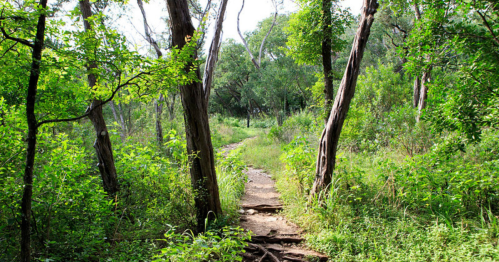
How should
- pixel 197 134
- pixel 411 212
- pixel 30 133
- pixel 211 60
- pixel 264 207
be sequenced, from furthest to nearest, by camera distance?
pixel 264 207 → pixel 211 60 → pixel 411 212 → pixel 197 134 → pixel 30 133

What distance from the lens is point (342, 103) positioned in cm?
403

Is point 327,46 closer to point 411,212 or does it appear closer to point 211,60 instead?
point 211,60

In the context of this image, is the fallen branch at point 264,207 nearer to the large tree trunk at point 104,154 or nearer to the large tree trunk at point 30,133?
the large tree trunk at point 104,154

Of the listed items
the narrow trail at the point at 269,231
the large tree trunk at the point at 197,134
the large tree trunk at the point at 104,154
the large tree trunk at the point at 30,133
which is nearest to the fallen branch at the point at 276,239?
the narrow trail at the point at 269,231

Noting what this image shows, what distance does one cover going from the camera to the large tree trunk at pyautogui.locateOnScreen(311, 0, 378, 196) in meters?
3.90

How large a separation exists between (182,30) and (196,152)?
163cm

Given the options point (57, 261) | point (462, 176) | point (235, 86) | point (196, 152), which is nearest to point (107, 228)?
point (57, 261)

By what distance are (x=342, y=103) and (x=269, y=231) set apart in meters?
2.35

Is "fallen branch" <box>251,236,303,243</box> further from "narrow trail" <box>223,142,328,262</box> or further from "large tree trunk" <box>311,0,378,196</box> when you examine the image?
"large tree trunk" <box>311,0,378,196</box>

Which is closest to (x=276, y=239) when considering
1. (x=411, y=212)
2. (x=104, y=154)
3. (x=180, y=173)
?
(x=180, y=173)

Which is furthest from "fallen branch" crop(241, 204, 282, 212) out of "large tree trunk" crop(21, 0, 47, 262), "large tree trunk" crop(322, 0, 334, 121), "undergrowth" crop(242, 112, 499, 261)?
"large tree trunk" crop(21, 0, 47, 262)

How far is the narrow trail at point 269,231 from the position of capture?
10.7ft

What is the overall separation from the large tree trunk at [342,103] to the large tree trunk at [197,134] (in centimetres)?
186

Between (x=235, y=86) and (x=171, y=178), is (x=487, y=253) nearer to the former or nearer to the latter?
(x=171, y=178)
